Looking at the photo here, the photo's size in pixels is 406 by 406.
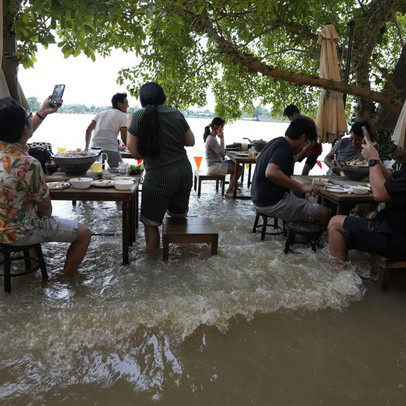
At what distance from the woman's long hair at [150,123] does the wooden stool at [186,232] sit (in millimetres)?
825

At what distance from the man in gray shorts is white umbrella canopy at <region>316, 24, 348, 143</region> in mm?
1599

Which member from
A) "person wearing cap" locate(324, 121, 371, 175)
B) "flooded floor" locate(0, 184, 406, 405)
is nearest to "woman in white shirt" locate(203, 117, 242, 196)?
"person wearing cap" locate(324, 121, 371, 175)

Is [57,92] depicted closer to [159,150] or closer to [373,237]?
[159,150]

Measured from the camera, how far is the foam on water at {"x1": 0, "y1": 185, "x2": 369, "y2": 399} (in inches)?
88.3

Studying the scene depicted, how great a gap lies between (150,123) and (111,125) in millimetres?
2169

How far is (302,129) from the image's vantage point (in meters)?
3.93

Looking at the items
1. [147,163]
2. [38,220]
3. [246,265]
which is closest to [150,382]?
[38,220]

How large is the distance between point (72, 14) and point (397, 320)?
4126mm

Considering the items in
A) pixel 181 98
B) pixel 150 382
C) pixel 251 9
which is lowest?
pixel 150 382

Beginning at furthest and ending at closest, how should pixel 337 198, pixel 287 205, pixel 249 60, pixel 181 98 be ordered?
pixel 181 98
pixel 249 60
pixel 287 205
pixel 337 198

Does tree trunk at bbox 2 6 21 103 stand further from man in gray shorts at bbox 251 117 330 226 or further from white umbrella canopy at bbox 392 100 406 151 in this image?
white umbrella canopy at bbox 392 100 406 151

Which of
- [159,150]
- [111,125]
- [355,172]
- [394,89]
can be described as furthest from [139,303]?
[394,89]

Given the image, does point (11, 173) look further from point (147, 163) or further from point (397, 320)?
point (397, 320)

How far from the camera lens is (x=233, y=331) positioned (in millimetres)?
2701
